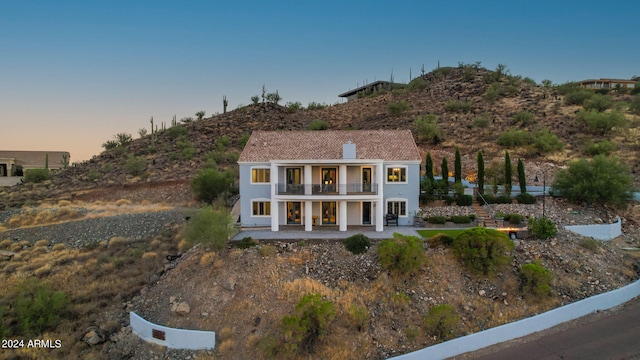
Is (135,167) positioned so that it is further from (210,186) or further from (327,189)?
(327,189)

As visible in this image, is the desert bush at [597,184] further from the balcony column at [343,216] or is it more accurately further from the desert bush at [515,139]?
the balcony column at [343,216]

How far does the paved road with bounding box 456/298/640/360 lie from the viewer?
13.1 metres

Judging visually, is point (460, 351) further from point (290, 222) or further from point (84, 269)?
point (84, 269)

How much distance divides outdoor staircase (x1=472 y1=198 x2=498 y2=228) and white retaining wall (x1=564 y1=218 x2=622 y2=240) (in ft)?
12.8

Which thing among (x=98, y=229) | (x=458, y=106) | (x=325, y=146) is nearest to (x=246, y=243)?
(x=325, y=146)

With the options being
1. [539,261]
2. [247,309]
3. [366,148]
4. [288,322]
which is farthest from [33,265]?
[539,261]

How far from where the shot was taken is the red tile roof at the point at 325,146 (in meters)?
23.8

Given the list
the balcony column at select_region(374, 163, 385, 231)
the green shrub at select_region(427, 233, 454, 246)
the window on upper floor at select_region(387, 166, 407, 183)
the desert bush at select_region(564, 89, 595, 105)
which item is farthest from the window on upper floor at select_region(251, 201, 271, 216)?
the desert bush at select_region(564, 89, 595, 105)

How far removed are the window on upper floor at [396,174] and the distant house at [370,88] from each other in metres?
59.1

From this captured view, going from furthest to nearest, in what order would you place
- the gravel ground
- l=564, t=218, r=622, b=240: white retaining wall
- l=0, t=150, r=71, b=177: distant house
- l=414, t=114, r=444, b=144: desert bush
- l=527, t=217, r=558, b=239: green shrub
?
l=0, t=150, r=71, b=177: distant house
l=414, t=114, r=444, b=144: desert bush
the gravel ground
l=564, t=218, r=622, b=240: white retaining wall
l=527, t=217, r=558, b=239: green shrub

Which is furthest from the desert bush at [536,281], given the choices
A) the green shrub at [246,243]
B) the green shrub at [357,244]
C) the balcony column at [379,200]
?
the green shrub at [246,243]

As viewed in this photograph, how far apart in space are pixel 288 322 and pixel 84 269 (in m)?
14.2

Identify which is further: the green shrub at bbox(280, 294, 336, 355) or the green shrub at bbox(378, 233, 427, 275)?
the green shrub at bbox(378, 233, 427, 275)

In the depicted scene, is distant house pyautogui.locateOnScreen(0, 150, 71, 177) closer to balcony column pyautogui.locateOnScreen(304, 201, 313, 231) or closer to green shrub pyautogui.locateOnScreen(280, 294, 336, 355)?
balcony column pyautogui.locateOnScreen(304, 201, 313, 231)
